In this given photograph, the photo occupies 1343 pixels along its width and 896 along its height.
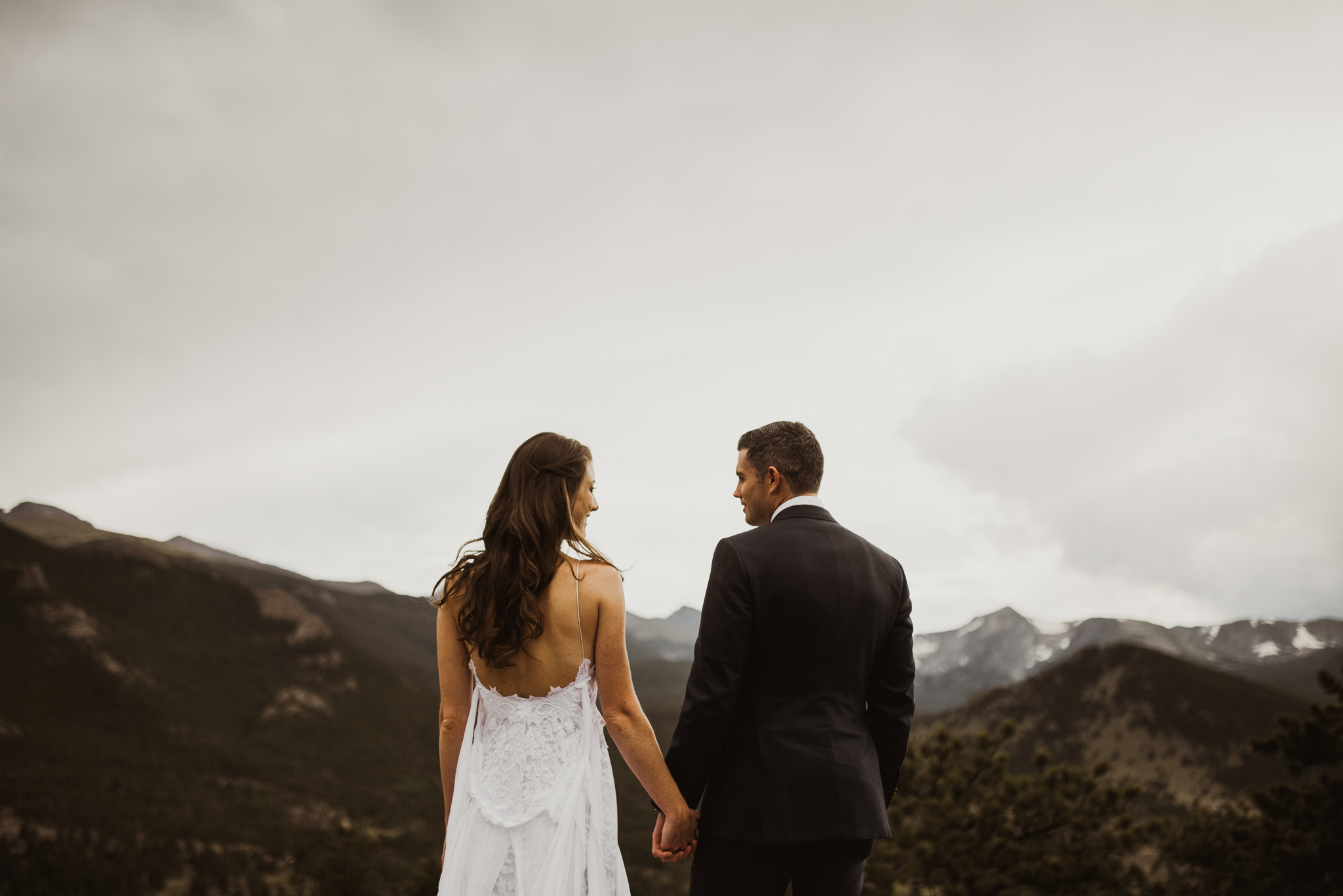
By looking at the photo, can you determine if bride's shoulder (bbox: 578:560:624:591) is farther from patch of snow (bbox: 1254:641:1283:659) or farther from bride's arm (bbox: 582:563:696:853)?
patch of snow (bbox: 1254:641:1283:659)

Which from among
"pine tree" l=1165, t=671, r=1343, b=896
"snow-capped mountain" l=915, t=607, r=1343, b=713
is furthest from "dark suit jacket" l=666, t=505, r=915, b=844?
"snow-capped mountain" l=915, t=607, r=1343, b=713

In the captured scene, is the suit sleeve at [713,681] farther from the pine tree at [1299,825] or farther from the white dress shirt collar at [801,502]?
the pine tree at [1299,825]

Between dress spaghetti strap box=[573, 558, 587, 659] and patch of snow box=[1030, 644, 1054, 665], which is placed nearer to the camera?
dress spaghetti strap box=[573, 558, 587, 659]

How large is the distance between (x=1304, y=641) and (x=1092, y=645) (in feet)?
78.3

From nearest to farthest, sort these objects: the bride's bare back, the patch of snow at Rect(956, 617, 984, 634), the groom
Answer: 1. the groom
2. the bride's bare back
3. the patch of snow at Rect(956, 617, 984, 634)

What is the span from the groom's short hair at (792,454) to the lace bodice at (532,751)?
3.66 ft

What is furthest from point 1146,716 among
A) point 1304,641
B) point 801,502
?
point 801,502

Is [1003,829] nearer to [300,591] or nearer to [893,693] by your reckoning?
[893,693]

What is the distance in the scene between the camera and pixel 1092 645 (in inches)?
2500

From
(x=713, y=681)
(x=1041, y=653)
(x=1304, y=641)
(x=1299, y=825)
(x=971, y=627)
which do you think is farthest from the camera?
(x=971, y=627)

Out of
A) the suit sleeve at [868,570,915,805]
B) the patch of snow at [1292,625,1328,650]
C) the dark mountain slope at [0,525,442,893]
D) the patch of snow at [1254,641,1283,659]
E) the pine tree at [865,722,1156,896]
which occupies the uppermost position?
the patch of snow at [1292,625,1328,650]

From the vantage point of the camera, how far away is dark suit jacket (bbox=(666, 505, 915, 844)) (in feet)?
8.70

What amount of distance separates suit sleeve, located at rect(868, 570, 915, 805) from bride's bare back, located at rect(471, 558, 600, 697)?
1200 mm

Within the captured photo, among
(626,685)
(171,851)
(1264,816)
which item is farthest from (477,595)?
(171,851)
